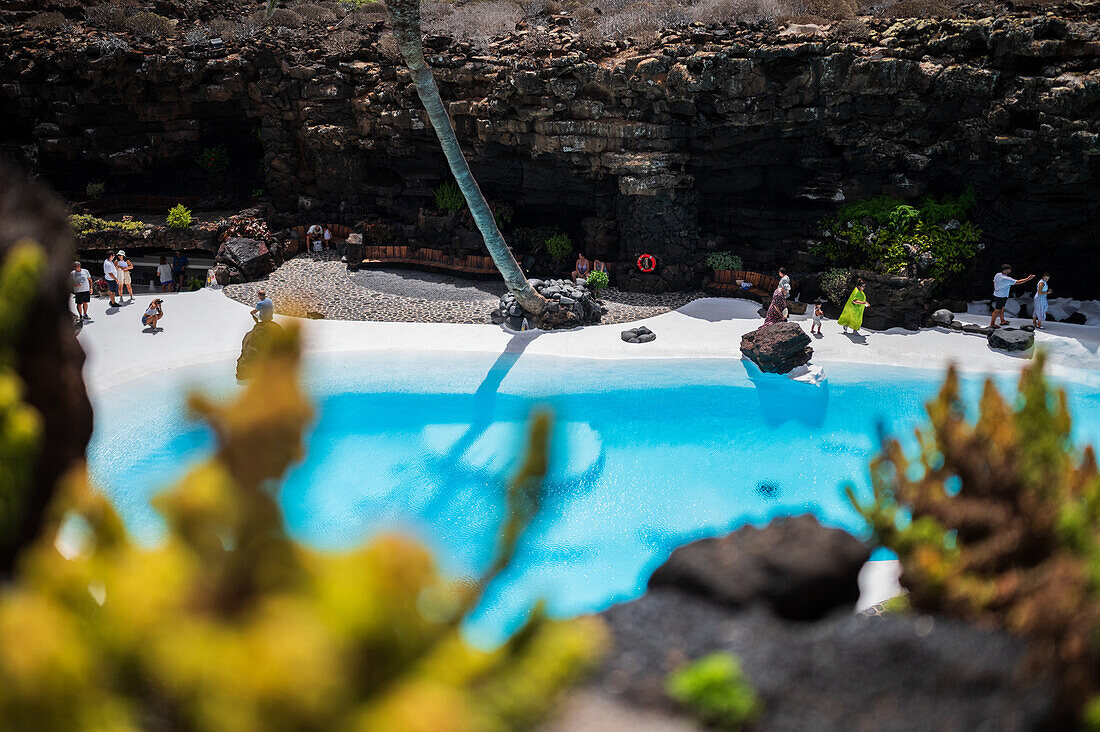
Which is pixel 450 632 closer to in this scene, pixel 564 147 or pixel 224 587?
pixel 224 587

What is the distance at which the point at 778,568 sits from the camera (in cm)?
518

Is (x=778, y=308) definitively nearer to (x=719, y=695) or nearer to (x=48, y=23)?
(x=719, y=695)

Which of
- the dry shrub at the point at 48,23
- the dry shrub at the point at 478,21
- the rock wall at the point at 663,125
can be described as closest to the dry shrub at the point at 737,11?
the rock wall at the point at 663,125

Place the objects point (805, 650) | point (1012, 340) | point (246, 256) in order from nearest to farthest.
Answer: point (805, 650)
point (1012, 340)
point (246, 256)

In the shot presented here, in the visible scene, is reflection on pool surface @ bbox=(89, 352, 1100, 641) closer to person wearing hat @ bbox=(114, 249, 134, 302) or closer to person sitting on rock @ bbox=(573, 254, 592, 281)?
person sitting on rock @ bbox=(573, 254, 592, 281)

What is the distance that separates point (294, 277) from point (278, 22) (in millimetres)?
10645

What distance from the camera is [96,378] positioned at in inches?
543

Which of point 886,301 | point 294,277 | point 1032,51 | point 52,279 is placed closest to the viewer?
point 52,279


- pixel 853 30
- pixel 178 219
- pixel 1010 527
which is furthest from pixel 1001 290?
pixel 178 219

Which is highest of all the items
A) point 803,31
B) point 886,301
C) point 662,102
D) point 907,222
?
point 803,31

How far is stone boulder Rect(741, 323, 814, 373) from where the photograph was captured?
14578 mm

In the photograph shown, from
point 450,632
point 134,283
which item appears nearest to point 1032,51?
point 450,632

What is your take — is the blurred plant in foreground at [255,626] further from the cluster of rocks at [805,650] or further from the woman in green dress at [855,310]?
the woman in green dress at [855,310]

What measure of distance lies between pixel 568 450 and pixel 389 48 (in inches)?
601
